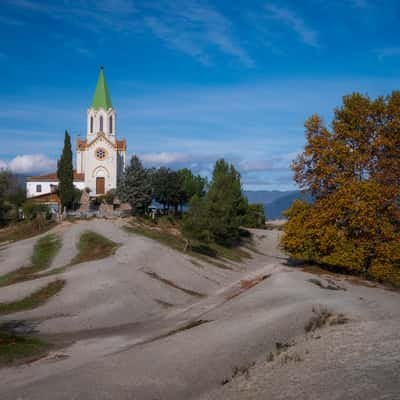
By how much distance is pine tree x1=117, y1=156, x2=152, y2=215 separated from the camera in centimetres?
6969

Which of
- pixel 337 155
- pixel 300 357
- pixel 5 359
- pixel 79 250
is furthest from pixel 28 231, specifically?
pixel 300 357

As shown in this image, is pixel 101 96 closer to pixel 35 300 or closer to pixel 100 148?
pixel 100 148

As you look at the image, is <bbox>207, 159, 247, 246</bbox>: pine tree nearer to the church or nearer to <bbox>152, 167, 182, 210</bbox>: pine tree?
<bbox>152, 167, 182, 210</bbox>: pine tree

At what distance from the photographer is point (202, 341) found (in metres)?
18.2

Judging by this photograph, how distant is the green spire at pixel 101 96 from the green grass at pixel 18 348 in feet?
214

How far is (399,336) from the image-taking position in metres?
16.4

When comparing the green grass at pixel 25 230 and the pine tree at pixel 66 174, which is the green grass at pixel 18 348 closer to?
the green grass at pixel 25 230

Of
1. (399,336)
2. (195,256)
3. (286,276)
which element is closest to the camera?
(399,336)

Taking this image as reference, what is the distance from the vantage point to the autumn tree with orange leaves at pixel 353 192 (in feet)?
111

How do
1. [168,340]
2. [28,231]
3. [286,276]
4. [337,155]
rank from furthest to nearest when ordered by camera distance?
[28,231]
[337,155]
[286,276]
[168,340]

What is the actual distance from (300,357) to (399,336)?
394 cm

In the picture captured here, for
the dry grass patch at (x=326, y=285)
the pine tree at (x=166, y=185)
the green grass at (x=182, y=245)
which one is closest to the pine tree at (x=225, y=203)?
the green grass at (x=182, y=245)

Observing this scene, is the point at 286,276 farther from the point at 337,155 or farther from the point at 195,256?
the point at 195,256

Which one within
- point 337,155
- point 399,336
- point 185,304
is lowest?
point 185,304
